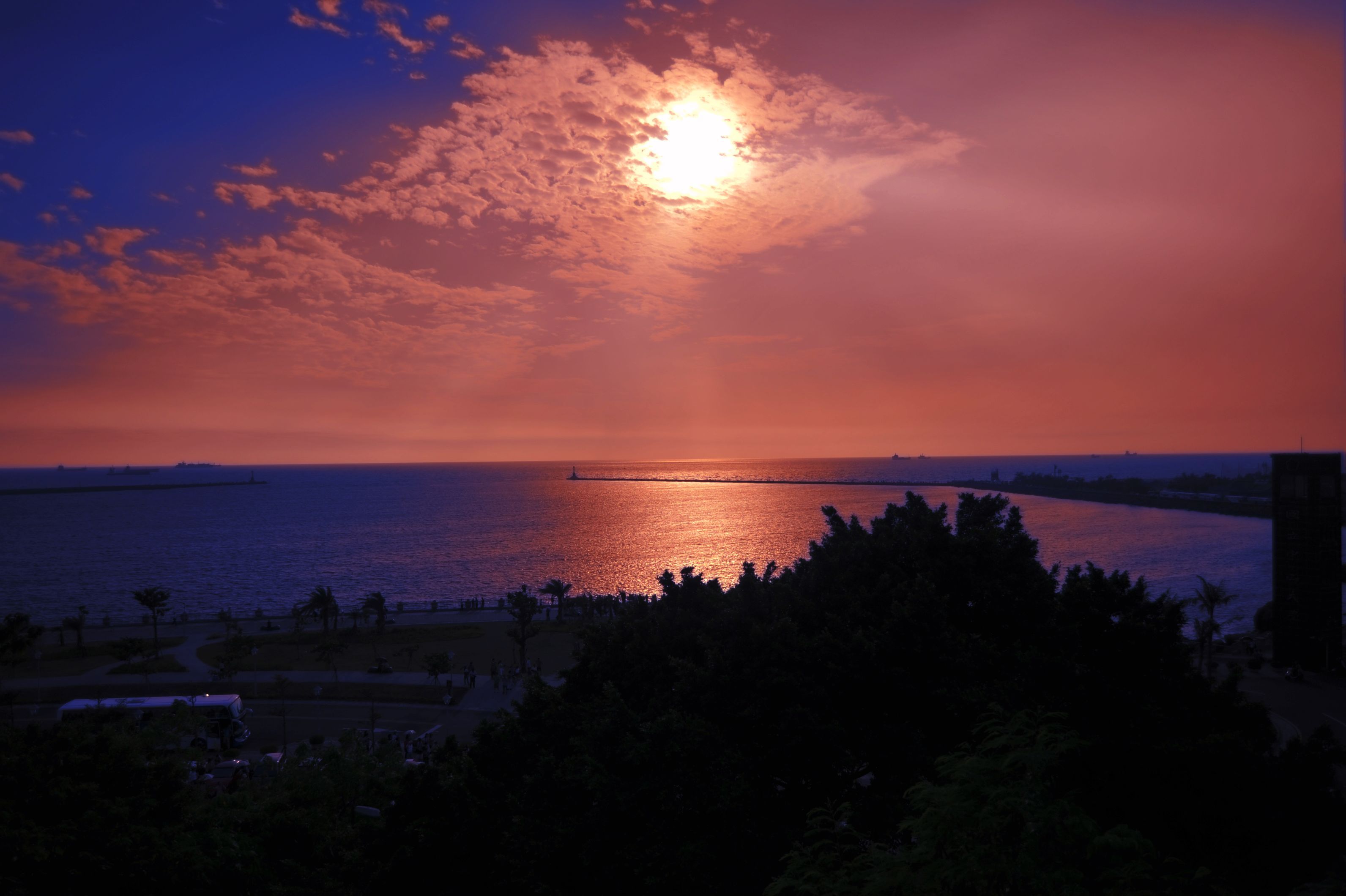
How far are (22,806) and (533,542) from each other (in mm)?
119722

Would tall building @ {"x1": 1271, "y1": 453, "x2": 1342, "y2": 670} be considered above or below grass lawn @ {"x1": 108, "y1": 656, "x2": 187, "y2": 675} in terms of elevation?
above

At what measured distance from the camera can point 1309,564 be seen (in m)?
39.7

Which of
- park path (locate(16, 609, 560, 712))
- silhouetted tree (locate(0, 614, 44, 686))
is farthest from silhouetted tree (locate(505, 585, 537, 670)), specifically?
silhouetted tree (locate(0, 614, 44, 686))

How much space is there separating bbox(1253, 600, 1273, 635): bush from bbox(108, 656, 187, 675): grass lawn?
74.0 m

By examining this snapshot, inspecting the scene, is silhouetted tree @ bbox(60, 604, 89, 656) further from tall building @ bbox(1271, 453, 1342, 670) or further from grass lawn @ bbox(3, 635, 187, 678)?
tall building @ bbox(1271, 453, 1342, 670)

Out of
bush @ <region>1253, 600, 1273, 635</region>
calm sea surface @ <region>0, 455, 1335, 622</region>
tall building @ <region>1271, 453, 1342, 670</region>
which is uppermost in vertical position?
tall building @ <region>1271, 453, 1342, 670</region>

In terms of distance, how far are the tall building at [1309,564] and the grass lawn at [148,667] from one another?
2675 inches

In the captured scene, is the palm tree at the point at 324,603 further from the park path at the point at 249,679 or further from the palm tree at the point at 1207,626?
the palm tree at the point at 1207,626

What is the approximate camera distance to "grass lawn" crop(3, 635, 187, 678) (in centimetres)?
4669

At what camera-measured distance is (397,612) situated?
6969 cm

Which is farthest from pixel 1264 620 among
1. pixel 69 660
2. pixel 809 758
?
pixel 69 660

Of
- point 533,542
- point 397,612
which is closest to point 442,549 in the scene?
point 533,542

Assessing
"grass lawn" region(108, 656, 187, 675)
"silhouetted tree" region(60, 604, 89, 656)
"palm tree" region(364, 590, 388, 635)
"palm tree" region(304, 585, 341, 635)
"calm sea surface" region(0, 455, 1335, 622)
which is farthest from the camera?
"calm sea surface" region(0, 455, 1335, 622)

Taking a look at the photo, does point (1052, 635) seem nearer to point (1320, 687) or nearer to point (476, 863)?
point (476, 863)
